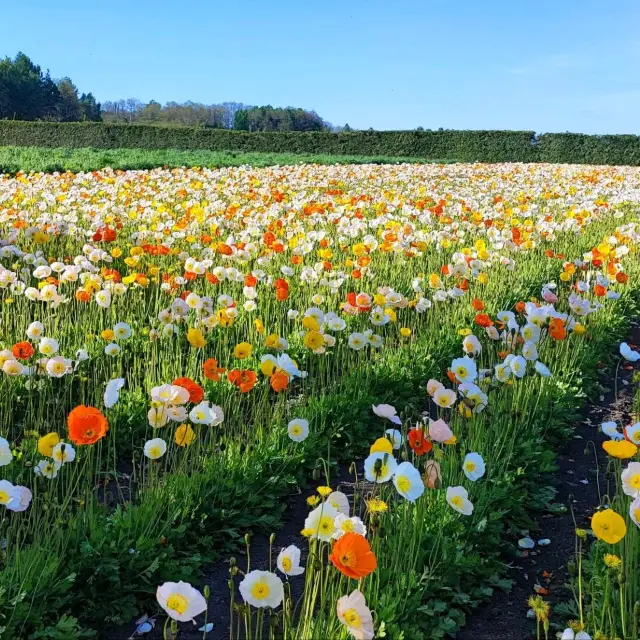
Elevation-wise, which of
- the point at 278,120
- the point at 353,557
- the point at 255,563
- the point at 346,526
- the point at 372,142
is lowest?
the point at 255,563

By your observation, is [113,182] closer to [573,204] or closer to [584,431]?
[573,204]

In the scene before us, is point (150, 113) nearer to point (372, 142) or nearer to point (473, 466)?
point (372, 142)

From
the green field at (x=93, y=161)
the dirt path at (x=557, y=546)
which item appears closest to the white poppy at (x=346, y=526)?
the dirt path at (x=557, y=546)

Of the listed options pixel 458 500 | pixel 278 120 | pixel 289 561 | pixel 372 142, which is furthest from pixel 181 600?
pixel 278 120

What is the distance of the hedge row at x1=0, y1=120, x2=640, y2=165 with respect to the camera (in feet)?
123

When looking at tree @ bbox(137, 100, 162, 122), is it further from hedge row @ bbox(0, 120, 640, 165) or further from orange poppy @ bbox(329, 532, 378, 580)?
orange poppy @ bbox(329, 532, 378, 580)

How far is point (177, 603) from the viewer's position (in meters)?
2.02

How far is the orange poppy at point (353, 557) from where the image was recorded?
198cm

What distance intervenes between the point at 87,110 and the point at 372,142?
72.0m

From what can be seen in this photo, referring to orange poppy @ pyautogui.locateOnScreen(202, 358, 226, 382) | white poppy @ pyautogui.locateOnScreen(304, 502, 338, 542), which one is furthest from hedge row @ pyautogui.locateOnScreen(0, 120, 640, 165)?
white poppy @ pyautogui.locateOnScreen(304, 502, 338, 542)

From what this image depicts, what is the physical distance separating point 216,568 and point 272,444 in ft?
2.96

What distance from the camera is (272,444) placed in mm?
4102

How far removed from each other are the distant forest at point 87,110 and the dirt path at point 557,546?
8044 cm

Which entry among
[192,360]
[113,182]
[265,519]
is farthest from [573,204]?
[265,519]
